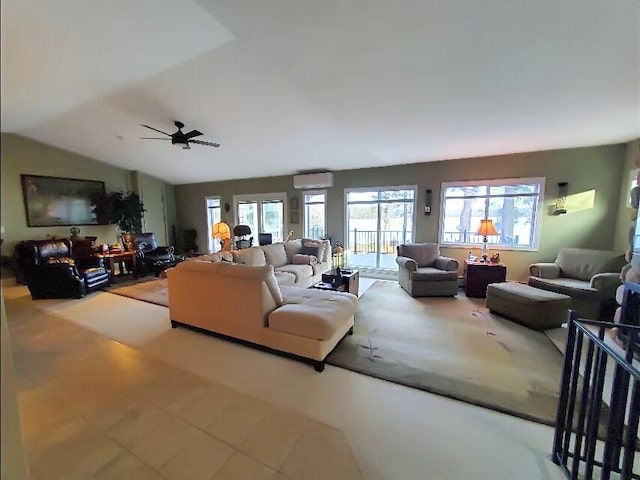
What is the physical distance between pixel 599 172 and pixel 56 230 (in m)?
8.87

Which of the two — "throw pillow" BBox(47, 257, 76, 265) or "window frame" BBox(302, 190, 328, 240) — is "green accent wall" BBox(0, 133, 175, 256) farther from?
"window frame" BBox(302, 190, 328, 240)

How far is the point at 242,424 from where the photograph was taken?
5.89 ft

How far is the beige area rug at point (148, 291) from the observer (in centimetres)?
428

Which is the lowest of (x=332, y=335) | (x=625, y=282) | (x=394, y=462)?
(x=394, y=462)

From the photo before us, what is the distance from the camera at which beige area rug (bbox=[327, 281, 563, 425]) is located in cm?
206

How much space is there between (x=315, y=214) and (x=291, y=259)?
191 centimetres

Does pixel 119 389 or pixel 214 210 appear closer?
pixel 119 389

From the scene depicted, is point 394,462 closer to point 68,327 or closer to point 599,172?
point 68,327

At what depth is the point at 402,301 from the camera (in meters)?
4.17

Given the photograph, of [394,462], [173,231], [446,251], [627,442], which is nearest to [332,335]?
[394,462]

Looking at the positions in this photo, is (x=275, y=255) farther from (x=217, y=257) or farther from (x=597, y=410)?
(x=597, y=410)

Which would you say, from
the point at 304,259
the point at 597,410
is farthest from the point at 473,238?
the point at 597,410

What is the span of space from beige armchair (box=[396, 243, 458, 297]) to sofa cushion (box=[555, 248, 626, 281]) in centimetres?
153

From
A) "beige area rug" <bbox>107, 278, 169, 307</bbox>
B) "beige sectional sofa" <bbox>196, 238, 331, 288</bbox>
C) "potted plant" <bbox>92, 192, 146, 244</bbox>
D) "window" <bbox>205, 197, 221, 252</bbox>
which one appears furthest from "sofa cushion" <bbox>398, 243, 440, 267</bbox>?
"potted plant" <bbox>92, 192, 146, 244</bbox>
